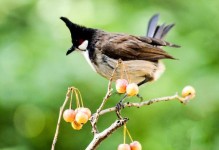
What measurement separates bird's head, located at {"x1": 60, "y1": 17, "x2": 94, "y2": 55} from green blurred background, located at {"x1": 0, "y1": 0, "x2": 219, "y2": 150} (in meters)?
0.96

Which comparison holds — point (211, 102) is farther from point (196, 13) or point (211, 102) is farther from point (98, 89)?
point (196, 13)

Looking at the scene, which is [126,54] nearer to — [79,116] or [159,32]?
[159,32]

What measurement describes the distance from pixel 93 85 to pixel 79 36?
1357 millimetres

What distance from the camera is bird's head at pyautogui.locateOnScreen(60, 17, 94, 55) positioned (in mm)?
2091

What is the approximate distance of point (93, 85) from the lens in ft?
11.6

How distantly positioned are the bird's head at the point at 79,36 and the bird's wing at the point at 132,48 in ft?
0.47

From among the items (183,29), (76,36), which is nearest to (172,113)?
(183,29)

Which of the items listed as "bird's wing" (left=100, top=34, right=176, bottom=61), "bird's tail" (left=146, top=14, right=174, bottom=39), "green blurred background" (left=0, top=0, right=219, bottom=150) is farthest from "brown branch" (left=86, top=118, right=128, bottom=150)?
"green blurred background" (left=0, top=0, right=219, bottom=150)

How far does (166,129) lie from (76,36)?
1.54 meters

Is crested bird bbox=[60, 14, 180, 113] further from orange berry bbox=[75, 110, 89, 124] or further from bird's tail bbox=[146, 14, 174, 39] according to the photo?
orange berry bbox=[75, 110, 89, 124]

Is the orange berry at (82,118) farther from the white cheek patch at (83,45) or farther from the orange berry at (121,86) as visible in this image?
the white cheek patch at (83,45)

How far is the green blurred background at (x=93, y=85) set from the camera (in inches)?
136

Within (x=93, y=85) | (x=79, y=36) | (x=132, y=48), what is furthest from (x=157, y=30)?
(x=79, y=36)

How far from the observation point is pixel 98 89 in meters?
3.56
